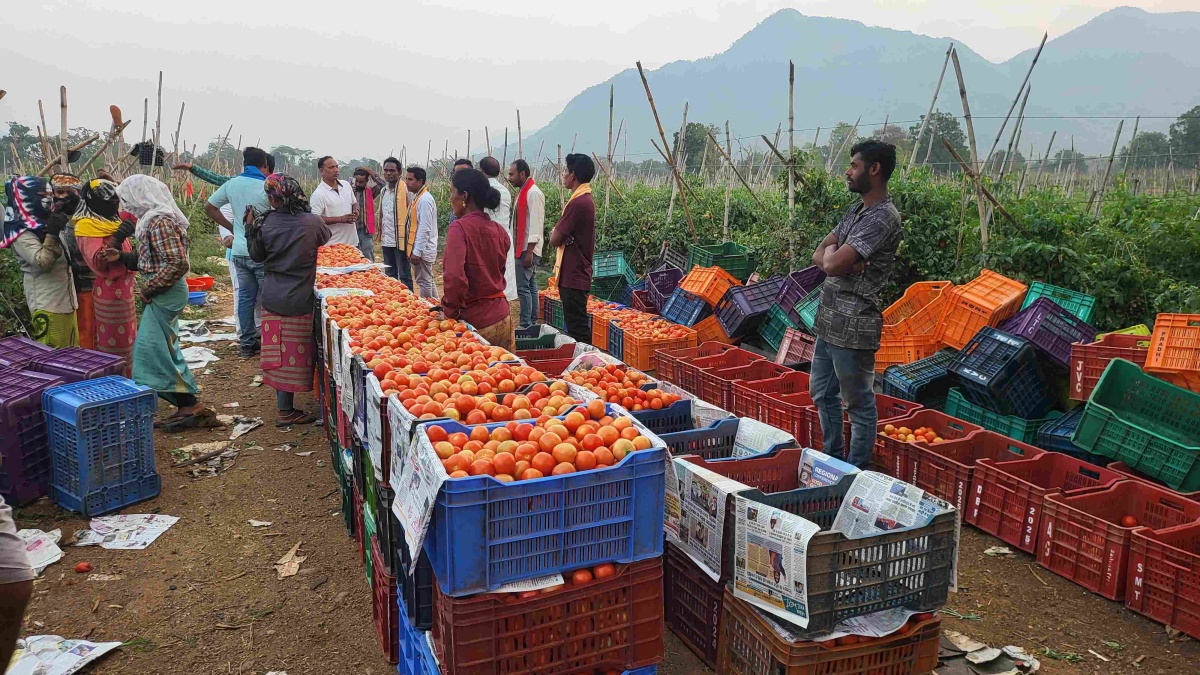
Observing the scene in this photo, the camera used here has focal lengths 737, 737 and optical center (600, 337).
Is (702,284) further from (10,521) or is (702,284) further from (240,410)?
(10,521)

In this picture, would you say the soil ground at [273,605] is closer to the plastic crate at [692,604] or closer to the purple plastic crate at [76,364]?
the plastic crate at [692,604]

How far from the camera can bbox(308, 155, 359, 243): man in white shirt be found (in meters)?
8.77

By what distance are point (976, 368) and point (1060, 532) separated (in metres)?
1.70

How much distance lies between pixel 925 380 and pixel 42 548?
20.1ft

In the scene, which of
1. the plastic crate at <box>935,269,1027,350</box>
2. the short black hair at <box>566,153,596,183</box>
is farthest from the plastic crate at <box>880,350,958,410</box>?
the short black hair at <box>566,153,596,183</box>

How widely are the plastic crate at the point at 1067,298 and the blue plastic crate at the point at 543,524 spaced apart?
15.5 feet

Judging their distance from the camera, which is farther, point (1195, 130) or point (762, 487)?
point (1195, 130)

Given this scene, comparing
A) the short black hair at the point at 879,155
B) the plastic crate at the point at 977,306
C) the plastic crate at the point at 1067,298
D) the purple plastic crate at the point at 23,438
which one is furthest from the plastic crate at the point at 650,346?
the purple plastic crate at the point at 23,438

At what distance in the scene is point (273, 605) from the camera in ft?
12.4

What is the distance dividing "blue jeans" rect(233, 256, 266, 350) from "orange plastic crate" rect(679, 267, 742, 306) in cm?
474

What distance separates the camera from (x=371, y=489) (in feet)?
11.2

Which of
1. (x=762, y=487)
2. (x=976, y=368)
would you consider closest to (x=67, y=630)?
(x=762, y=487)

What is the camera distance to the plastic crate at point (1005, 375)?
525cm

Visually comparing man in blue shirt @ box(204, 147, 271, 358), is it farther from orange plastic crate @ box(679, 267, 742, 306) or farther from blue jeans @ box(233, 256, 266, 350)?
orange plastic crate @ box(679, 267, 742, 306)
